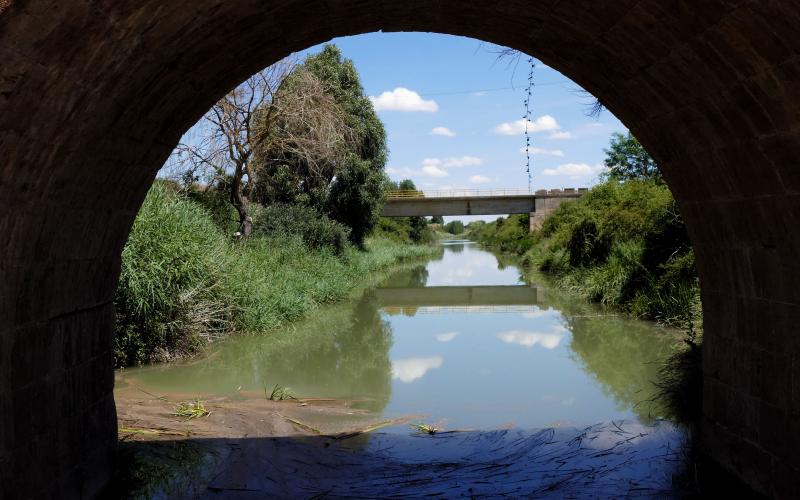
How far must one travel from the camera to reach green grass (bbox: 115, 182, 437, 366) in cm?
1213

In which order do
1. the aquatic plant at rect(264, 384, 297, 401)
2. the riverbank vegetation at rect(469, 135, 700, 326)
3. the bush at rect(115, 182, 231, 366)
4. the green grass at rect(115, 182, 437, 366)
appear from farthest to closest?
the riverbank vegetation at rect(469, 135, 700, 326)
the green grass at rect(115, 182, 437, 366)
the bush at rect(115, 182, 231, 366)
the aquatic plant at rect(264, 384, 297, 401)

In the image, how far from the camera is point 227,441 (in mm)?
7465

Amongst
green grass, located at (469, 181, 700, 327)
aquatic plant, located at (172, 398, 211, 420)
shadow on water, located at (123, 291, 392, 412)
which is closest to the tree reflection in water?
green grass, located at (469, 181, 700, 327)

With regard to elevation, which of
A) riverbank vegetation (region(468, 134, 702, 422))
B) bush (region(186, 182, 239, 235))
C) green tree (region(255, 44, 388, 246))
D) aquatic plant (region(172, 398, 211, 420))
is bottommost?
aquatic plant (region(172, 398, 211, 420))

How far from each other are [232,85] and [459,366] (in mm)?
7974

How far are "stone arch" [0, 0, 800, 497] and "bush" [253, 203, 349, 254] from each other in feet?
59.2

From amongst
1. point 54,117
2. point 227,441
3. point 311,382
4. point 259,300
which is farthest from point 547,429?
point 259,300

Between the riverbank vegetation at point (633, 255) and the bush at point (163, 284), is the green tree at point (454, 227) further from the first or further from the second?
the bush at point (163, 284)

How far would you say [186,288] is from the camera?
43.4 feet

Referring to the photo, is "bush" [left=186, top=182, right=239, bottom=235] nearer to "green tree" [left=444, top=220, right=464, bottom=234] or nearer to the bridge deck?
the bridge deck

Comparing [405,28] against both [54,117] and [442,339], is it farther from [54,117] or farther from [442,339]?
[442,339]

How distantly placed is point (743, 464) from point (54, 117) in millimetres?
5388

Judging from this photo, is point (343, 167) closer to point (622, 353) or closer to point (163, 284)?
point (163, 284)

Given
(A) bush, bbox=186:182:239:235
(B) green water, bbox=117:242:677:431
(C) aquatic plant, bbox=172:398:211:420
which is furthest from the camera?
(A) bush, bbox=186:182:239:235
